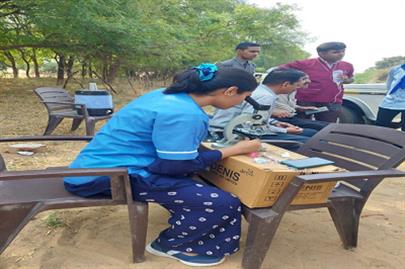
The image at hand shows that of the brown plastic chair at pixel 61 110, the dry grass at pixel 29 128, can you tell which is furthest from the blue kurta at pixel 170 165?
the brown plastic chair at pixel 61 110

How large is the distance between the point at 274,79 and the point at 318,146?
0.75m

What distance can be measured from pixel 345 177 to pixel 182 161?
884 millimetres

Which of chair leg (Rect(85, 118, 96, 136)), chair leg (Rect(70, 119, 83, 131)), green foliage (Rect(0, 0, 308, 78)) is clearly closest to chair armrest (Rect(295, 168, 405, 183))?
chair leg (Rect(85, 118, 96, 136))

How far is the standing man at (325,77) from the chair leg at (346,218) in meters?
2.23

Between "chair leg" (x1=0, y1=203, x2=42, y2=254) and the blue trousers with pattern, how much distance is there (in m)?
0.58

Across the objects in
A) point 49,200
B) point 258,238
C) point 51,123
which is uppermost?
point 49,200

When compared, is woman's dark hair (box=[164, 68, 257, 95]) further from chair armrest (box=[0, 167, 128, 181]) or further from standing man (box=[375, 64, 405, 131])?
standing man (box=[375, 64, 405, 131])

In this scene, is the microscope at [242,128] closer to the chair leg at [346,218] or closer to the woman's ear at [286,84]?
the chair leg at [346,218]

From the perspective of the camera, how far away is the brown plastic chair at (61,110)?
21.0 feet

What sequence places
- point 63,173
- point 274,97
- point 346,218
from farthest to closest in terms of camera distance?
point 274,97, point 346,218, point 63,173

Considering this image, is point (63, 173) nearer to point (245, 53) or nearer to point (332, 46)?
point (332, 46)

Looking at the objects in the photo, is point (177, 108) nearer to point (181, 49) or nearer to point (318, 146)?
point (318, 146)

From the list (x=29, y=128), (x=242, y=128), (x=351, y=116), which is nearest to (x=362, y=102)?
(x=351, y=116)

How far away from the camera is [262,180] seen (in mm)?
2221
